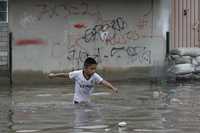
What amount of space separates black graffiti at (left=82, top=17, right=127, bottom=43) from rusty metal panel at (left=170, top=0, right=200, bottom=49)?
173cm

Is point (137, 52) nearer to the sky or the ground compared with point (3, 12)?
nearer to the ground

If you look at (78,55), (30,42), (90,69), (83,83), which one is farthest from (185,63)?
(90,69)

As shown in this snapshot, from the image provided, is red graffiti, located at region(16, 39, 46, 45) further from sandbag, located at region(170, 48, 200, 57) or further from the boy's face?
the boy's face

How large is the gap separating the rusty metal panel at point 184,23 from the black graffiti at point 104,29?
1726mm

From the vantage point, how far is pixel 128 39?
19578mm

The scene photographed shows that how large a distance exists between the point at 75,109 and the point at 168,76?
7.81m

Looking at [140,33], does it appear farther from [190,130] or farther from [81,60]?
[190,130]

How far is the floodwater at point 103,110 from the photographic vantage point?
9961 mm

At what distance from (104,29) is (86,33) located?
0.59m

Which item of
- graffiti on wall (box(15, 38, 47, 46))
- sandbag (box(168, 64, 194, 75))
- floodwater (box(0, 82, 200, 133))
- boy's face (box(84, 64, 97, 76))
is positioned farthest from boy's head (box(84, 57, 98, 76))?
sandbag (box(168, 64, 194, 75))

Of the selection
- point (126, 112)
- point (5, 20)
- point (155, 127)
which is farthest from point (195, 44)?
point (155, 127)

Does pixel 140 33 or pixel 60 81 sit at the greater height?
pixel 140 33

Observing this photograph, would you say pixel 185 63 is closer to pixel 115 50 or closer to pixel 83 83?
pixel 115 50

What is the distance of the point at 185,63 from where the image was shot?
19453 mm
